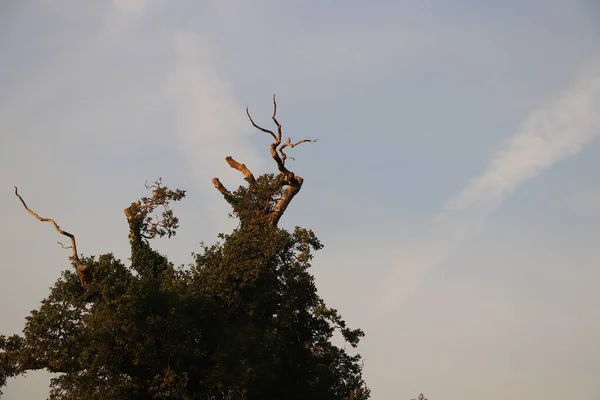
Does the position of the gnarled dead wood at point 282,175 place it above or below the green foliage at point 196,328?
above

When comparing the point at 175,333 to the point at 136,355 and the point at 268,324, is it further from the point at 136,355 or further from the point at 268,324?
the point at 268,324

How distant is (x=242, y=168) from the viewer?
43031 mm

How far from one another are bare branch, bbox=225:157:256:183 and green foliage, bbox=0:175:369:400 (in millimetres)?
3358

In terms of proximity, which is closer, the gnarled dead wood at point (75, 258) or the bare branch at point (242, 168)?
the gnarled dead wood at point (75, 258)

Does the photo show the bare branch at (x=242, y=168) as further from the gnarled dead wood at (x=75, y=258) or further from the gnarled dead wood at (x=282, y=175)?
the gnarled dead wood at (x=75, y=258)

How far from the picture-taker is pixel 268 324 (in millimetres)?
34469

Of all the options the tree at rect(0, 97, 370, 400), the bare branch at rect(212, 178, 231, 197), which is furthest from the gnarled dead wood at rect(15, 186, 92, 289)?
the bare branch at rect(212, 178, 231, 197)

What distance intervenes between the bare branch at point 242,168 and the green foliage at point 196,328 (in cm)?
336

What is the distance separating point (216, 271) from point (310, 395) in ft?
27.0

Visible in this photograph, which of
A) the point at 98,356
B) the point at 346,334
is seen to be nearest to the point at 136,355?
the point at 98,356

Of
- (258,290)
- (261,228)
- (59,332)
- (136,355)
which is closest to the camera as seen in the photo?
(136,355)

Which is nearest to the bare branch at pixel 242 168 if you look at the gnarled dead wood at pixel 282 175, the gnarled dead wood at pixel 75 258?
the gnarled dead wood at pixel 282 175

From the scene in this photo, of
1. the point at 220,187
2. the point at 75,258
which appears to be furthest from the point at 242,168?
the point at 75,258

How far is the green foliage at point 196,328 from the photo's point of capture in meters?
29.8
